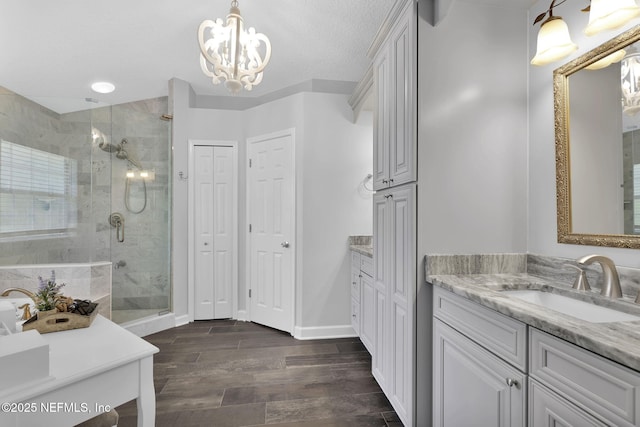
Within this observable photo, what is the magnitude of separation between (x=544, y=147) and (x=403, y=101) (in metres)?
0.74

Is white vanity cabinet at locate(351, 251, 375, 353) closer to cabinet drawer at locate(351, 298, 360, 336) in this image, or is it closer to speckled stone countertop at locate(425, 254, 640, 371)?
cabinet drawer at locate(351, 298, 360, 336)

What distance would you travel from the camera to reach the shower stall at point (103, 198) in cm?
262

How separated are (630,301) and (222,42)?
2.44m

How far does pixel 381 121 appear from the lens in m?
2.03

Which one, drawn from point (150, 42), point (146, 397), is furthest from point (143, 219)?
point (146, 397)

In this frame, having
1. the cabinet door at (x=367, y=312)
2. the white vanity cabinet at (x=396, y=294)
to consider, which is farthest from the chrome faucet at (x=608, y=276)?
the cabinet door at (x=367, y=312)

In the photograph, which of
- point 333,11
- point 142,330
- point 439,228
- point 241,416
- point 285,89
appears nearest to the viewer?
point 439,228

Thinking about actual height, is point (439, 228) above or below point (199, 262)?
above

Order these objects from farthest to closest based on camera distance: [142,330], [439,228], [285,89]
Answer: [285,89]
[142,330]
[439,228]

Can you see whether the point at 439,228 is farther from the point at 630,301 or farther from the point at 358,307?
the point at 358,307

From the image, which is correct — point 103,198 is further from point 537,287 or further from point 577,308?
point 577,308

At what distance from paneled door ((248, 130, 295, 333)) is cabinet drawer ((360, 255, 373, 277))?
0.77 m

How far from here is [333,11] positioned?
2223mm

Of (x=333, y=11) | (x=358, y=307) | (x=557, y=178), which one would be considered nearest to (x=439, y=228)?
(x=557, y=178)
